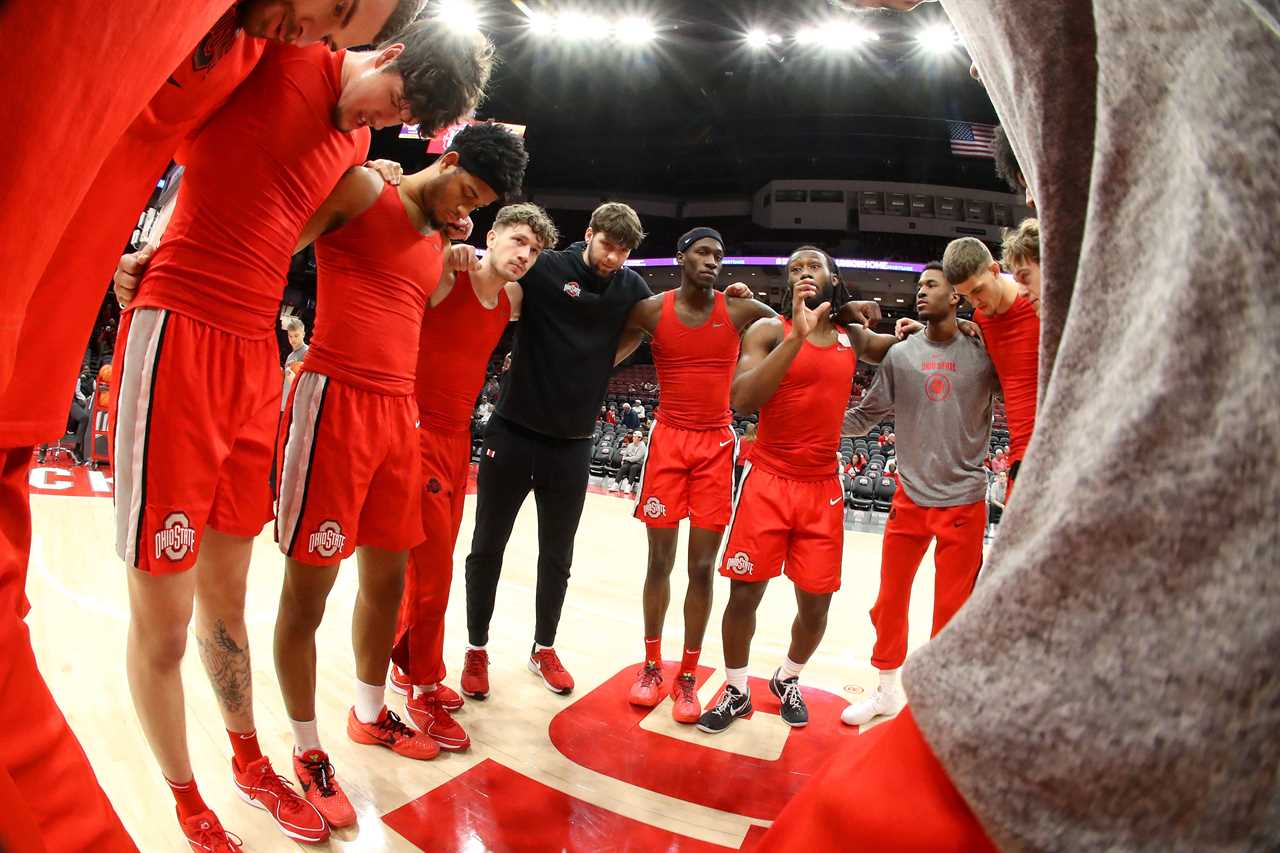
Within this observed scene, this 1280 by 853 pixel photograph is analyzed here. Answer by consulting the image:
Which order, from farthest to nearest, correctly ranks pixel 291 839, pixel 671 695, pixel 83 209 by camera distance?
pixel 671 695
pixel 291 839
pixel 83 209

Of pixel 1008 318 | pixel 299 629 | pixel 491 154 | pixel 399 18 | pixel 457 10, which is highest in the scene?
pixel 457 10

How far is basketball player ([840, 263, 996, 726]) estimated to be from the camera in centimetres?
336

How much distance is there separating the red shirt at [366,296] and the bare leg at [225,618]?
0.62m

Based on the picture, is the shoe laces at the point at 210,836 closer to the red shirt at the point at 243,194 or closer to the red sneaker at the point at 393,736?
the red sneaker at the point at 393,736

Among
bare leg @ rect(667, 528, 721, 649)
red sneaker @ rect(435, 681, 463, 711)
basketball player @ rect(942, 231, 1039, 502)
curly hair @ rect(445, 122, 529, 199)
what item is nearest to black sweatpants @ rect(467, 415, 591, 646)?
red sneaker @ rect(435, 681, 463, 711)

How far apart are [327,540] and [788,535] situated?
2064 mm

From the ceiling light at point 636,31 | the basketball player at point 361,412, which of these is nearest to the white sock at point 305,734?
the basketball player at point 361,412

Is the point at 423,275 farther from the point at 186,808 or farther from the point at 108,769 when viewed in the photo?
the point at 108,769

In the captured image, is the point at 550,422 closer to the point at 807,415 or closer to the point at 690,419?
the point at 690,419

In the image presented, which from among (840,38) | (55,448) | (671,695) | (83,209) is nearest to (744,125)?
(840,38)

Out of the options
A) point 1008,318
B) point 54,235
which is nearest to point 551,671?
point 1008,318

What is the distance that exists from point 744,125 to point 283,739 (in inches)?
959

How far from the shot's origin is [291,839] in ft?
6.72

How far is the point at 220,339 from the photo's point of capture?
5.90ft
